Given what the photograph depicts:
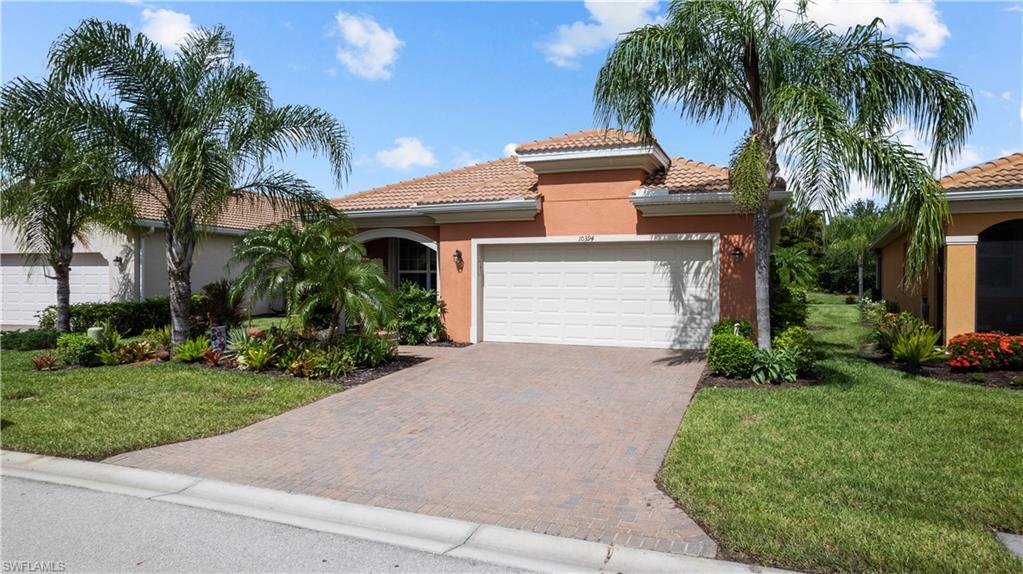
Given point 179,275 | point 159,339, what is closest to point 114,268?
point 159,339

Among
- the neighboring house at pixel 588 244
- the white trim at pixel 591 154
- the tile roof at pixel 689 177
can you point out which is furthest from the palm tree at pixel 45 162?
the tile roof at pixel 689 177

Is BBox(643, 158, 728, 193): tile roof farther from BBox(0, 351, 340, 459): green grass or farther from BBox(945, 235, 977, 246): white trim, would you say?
BBox(0, 351, 340, 459): green grass

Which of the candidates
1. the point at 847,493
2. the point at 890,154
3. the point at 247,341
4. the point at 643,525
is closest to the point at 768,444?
the point at 847,493

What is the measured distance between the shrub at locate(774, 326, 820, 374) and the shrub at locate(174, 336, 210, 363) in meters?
10.3

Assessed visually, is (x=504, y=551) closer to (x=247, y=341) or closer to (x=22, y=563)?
(x=22, y=563)

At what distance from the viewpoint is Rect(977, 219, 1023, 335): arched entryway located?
17875 millimetres

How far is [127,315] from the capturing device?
17391mm

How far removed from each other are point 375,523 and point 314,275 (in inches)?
261

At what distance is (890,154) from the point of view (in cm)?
914

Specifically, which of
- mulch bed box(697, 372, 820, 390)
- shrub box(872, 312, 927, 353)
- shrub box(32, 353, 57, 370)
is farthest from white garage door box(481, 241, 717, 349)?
shrub box(32, 353, 57, 370)

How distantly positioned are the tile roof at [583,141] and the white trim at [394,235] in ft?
10.6

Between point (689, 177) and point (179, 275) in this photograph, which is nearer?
point (179, 275)

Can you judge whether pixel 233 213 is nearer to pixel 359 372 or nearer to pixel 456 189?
pixel 456 189

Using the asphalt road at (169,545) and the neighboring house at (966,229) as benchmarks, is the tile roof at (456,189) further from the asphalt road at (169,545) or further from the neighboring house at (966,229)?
the asphalt road at (169,545)
